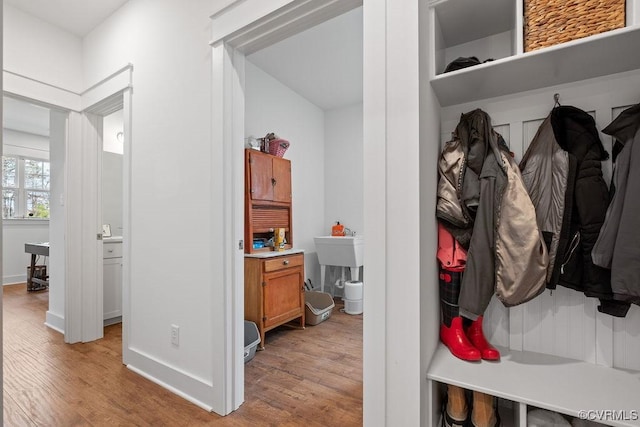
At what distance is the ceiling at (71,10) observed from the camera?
7.80ft

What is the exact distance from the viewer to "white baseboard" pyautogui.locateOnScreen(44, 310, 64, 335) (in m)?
2.97

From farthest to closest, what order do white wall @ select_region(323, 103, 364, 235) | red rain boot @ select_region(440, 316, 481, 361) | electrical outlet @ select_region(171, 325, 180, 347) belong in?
white wall @ select_region(323, 103, 364, 235)
electrical outlet @ select_region(171, 325, 180, 347)
red rain boot @ select_region(440, 316, 481, 361)

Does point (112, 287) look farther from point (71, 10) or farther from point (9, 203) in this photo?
point (9, 203)

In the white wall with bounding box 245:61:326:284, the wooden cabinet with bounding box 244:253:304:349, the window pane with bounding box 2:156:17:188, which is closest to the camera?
the wooden cabinet with bounding box 244:253:304:349

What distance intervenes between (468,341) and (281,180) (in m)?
2.31

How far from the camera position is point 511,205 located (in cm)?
115

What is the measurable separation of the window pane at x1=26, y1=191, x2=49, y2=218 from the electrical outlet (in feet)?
18.1

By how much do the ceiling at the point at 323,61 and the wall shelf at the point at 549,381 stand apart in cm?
239

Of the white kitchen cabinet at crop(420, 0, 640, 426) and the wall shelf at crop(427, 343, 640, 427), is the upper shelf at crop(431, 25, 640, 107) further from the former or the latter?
the wall shelf at crop(427, 343, 640, 427)

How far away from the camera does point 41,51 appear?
2551 mm

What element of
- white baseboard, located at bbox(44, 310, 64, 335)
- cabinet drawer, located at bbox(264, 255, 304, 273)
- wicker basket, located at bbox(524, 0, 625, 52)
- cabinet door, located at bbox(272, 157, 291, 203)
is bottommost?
white baseboard, located at bbox(44, 310, 64, 335)

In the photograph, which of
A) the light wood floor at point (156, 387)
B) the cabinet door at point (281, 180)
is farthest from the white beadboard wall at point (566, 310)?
the cabinet door at point (281, 180)

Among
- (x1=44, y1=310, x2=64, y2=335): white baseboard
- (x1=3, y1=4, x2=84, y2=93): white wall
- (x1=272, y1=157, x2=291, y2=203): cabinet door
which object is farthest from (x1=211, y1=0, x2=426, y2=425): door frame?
(x1=44, y1=310, x2=64, y2=335): white baseboard

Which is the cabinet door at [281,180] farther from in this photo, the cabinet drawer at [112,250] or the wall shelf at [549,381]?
the wall shelf at [549,381]
